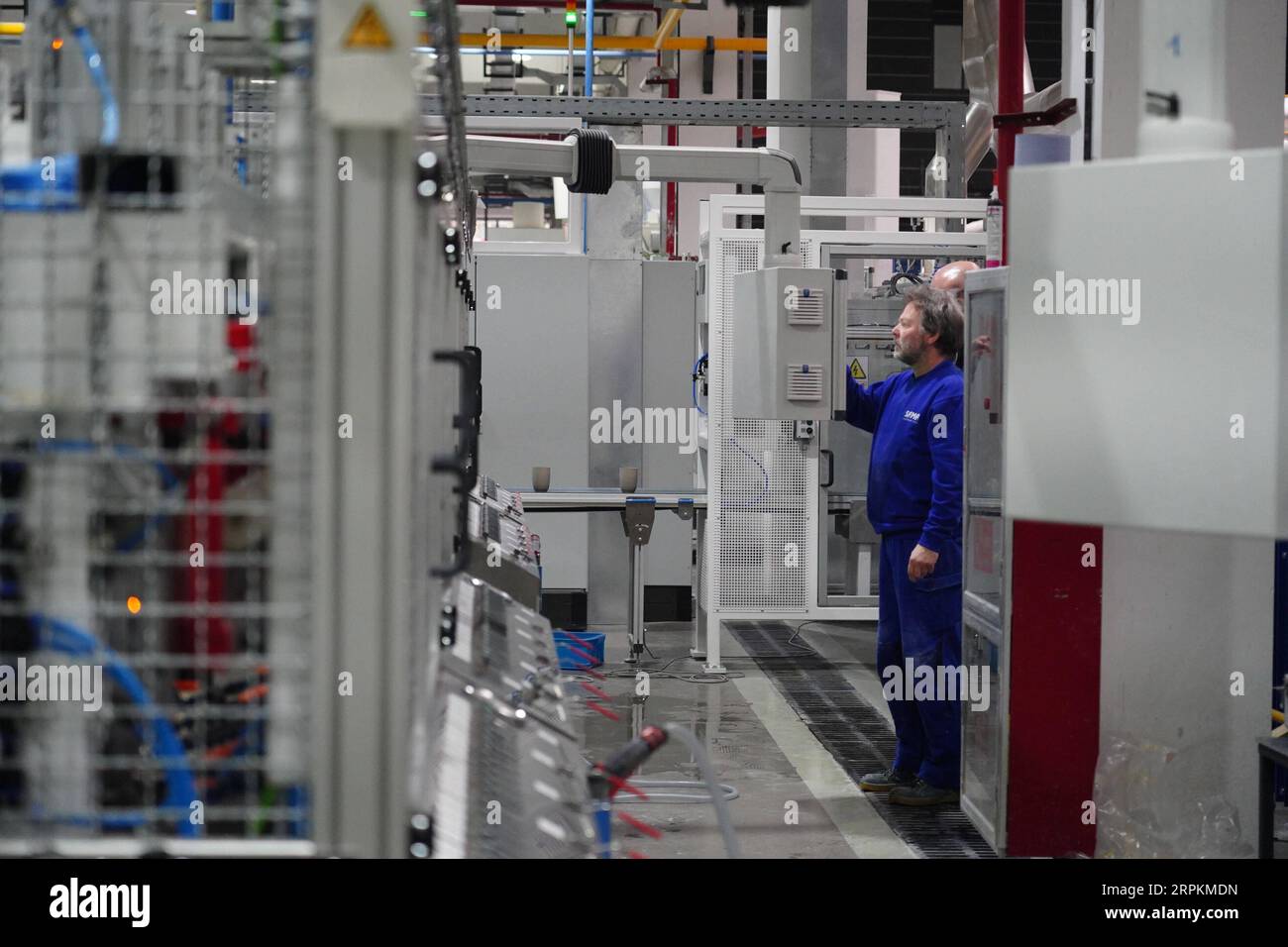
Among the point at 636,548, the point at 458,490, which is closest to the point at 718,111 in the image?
the point at 636,548

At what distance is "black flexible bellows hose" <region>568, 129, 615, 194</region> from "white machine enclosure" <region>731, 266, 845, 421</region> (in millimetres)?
742

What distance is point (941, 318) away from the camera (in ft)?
15.5

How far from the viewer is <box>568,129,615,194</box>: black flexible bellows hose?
15.3 feet

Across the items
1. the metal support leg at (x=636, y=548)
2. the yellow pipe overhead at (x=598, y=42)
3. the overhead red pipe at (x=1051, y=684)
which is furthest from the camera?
the yellow pipe overhead at (x=598, y=42)

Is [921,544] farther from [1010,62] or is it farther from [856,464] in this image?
[856,464]

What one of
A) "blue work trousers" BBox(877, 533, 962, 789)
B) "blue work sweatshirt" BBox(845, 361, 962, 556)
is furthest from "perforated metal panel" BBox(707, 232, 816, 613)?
"blue work trousers" BBox(877, 533, 962, 789)

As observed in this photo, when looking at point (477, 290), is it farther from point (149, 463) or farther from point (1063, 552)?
point (149, 463)

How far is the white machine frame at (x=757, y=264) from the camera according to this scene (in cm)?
643

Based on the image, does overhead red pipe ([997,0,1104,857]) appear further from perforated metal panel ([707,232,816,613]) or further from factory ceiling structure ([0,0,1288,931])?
perforated metal panel ([707,232,816,613])

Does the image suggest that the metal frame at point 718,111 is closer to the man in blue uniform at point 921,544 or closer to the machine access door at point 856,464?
the machine access door at point 856,464

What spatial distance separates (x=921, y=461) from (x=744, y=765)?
1.43m

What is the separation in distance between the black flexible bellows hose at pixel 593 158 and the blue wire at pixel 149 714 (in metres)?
3.63

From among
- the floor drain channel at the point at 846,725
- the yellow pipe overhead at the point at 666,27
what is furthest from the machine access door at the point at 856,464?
the yellow pipe overhead at the point at 666,27
